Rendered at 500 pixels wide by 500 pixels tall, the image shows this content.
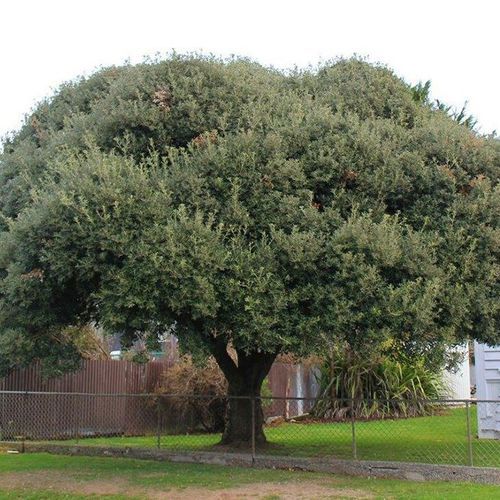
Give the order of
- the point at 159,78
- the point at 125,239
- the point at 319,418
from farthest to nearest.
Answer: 1. the point at 319,418
2. the point at 159,78
3. the point at 125,239

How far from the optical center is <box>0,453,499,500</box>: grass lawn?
11000mm

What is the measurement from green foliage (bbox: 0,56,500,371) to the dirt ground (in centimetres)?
204

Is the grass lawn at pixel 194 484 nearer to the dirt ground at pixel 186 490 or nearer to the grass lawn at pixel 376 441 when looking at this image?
the dirt ground at pixel 186 490

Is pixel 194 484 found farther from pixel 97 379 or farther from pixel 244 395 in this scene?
pixel 97 379

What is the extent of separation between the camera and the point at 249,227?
11.7m

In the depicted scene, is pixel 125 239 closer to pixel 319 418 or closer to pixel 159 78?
pixel 159 78

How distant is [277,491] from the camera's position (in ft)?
36.9

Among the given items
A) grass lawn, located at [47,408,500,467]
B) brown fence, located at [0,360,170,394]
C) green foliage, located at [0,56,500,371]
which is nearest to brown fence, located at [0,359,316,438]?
brown fence, located at [0,360,170,394]

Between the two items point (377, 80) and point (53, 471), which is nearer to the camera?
point (53, 471)

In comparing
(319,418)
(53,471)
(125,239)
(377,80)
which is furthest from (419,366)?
(125,239)

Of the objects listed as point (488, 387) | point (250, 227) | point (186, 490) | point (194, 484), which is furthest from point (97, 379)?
point (250, 227)

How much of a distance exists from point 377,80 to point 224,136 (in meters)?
3.68

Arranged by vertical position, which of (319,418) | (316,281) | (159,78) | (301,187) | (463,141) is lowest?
(319,418)

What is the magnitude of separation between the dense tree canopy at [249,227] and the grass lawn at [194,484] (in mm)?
1984
